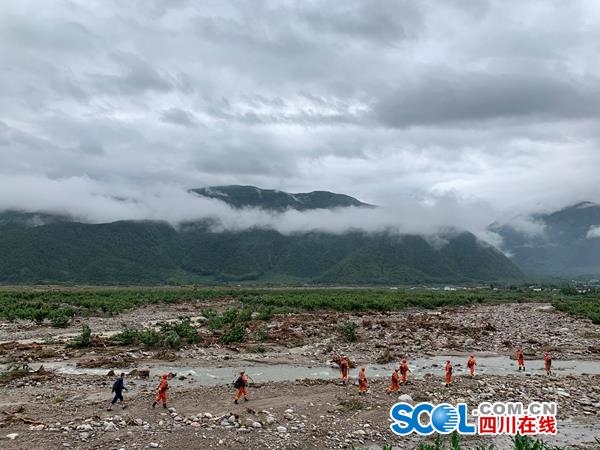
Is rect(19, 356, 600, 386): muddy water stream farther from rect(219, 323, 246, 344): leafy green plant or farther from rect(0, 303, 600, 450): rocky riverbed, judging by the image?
rect(219, 323, 246, 344): leafy green plant

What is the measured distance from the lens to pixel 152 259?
19525 cm

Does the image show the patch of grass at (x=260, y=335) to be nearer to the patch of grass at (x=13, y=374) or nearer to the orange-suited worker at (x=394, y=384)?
the patch of grass at (x=13, y=374)

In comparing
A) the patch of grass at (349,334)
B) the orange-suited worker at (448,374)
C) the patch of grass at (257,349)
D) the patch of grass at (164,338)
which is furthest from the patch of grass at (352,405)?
the patch of grass at (349,334)

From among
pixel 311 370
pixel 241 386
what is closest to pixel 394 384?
pixel 241 386

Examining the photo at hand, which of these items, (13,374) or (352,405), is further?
(13,374)

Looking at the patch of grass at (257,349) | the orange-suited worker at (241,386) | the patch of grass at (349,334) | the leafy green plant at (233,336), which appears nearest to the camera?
the orange-suited worker at (241,386)

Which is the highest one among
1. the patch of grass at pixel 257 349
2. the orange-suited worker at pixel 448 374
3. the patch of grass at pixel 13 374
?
the orange-suited worker at pixel 448 374

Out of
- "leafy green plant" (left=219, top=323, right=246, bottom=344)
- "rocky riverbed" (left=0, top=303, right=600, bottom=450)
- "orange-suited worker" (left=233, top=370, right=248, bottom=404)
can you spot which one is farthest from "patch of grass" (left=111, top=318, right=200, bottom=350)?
"orange-suited worker" (left=233, top=370, right=248, bottom=404)

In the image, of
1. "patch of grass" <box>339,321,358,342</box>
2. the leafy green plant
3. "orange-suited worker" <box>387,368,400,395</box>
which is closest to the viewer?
"orange-suited worker" <box>387,368,400,395</box>

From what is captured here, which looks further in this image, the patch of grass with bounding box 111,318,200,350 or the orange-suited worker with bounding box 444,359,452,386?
the patch of grass with bounding box 111,318,200,350

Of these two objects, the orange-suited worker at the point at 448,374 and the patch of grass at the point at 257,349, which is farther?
the patch of grass at the point at 257,349

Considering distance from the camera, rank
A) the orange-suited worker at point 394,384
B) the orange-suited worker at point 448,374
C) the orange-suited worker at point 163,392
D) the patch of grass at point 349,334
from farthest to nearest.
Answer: the patch of grass at point 349,334
the orange-suited worker at point 448,374
the orange-suited worker at point 394,384
the orange-suited worker at point 163,392

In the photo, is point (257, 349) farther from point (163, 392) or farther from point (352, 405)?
point (163, 392)

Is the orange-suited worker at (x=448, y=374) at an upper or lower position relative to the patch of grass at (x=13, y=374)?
upper
